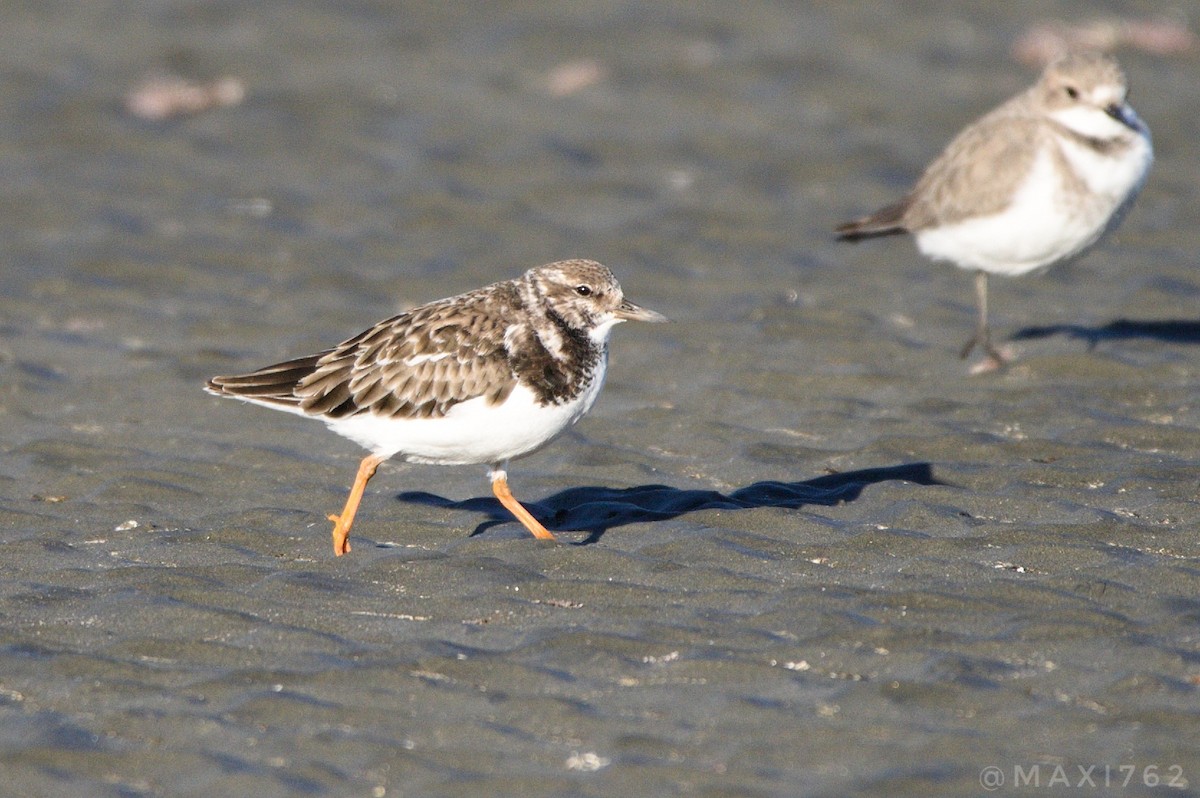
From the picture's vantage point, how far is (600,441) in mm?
10211

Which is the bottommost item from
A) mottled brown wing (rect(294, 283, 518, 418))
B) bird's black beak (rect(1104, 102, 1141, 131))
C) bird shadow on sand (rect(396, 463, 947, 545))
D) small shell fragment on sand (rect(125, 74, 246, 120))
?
bird shadow on sand (rect(396, 463, 947, 545))

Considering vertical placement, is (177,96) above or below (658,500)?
above

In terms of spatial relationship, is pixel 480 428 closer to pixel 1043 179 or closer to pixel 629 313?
pixel 629 313

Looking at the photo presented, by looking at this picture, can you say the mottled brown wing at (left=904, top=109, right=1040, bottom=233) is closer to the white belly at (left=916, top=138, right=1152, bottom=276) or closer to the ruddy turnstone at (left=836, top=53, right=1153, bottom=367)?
the ruddy turnstone at (left=836, top=53, right=1153, bottom=367)

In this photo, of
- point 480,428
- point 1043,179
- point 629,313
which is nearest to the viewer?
point 480,428

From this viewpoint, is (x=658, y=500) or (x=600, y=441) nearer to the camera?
(x=658, y=500)

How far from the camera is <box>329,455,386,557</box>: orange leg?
8.16 m

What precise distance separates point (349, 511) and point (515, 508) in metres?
0.92

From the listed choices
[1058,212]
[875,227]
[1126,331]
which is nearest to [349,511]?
[875,227]

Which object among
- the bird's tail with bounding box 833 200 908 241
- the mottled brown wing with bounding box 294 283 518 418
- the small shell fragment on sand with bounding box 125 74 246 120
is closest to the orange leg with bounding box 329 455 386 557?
the mottled brown wing with bounding box 294 283 518 418

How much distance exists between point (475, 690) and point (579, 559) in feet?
5.14

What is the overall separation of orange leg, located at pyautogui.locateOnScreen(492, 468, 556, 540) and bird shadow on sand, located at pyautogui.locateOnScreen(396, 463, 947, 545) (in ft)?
0.83

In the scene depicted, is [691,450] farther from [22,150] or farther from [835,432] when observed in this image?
[22,150]

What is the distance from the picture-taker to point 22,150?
1588cm
